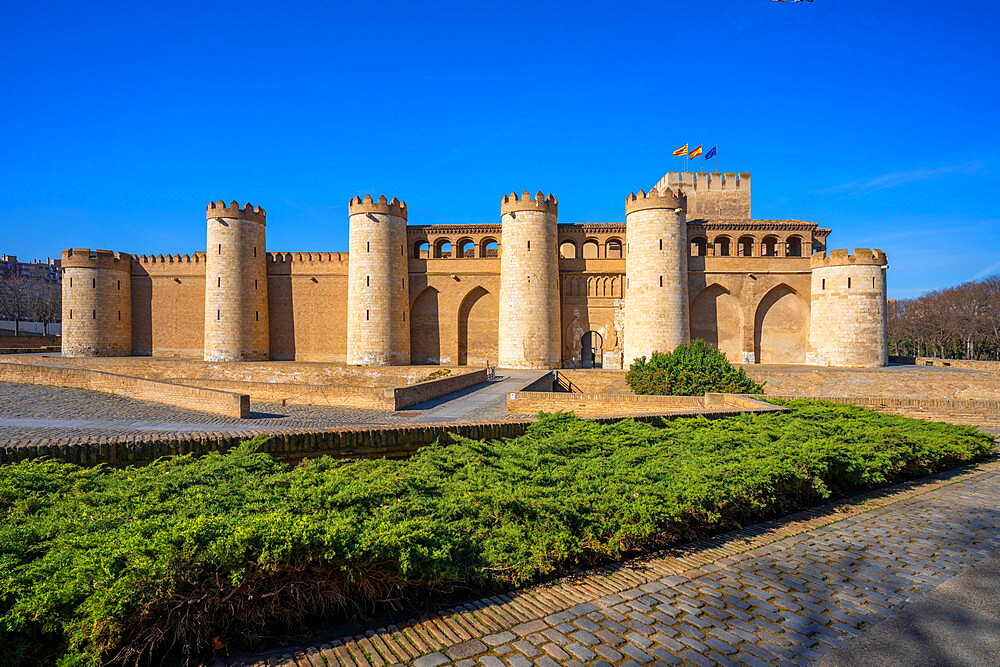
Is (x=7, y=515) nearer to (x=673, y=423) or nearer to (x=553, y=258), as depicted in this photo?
(x=673, y=423)

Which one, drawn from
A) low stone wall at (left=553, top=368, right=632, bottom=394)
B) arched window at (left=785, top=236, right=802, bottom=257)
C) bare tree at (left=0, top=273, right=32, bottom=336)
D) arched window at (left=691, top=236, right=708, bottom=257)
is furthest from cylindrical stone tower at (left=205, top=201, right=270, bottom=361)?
bare tree at (left=0, top=273, right=32, bottom=336)

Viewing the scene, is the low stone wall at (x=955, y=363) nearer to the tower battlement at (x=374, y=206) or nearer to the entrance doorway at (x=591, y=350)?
the entrance doorway at (x=591, y=350)

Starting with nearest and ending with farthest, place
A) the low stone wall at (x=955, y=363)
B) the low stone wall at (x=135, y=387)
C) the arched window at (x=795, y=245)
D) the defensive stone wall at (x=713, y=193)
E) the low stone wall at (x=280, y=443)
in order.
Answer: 1. the low stone wall at (x=280, y=443)
2. the low stone wall at (x=135, y=387)
3. the low stone wall at (x=955, y=363)
4. the arched window at (x=795, y=245)
5. the defensive stone wall at (x=713, y=193)

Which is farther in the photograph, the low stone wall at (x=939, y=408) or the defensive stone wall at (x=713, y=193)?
the defensive stone wall at (x=713, y=193)

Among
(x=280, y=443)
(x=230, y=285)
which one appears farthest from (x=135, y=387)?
(x=230, y=285)

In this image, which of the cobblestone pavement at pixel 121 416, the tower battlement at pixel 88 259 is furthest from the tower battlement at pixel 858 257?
the tower battlement at pixel 88 259

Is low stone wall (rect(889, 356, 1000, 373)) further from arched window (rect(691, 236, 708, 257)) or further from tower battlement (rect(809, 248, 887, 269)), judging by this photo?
arched window (rect(691, 236, 708, 257))

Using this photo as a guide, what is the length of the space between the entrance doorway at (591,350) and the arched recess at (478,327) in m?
4.92

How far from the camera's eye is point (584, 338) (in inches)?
1271

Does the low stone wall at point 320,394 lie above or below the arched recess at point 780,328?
below

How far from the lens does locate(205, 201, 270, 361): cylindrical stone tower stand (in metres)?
30.5

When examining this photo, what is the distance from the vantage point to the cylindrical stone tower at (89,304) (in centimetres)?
3288

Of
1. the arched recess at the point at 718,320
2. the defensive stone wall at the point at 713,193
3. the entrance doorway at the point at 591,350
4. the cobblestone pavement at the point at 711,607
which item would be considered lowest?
the cobblestone pavement at the point at 711,607

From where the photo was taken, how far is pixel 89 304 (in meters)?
33.1
